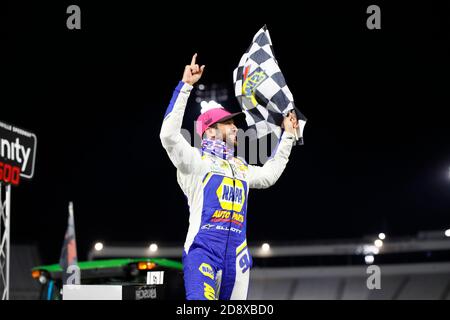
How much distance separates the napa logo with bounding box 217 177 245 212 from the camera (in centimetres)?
420

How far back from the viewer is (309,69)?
68.2 feet

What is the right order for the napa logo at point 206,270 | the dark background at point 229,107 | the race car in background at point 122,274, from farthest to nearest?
the dark background at point 229,107
the race car in background at point 122,274
the napa logo at point 206,270

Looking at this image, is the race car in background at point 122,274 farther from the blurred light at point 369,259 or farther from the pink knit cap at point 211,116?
the blurred light at point 369,259

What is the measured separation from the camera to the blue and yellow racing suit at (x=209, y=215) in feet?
13.0

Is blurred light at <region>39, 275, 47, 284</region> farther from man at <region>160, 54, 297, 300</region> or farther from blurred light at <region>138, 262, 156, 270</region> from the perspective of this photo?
man at <region>160, 54, 297, 300</region>

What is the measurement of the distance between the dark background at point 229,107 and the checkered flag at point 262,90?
30.5ft

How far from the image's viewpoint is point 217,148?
4426mm

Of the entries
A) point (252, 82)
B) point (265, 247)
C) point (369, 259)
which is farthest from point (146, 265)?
point (369, 259)

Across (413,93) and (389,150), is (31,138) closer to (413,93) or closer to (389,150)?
(413,93)

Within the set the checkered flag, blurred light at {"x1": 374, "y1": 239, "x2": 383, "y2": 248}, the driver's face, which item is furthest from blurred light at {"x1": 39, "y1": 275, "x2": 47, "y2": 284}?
blurred light at {"x1": 374, "y1": 239, "x2": 383, "y2": 248}

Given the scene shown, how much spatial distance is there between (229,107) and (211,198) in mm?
21979

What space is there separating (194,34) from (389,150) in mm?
8854

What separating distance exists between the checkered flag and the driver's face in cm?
80

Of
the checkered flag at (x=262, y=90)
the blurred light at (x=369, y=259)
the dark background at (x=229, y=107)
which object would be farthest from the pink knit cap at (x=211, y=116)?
the blurred light at (x=369, y=259)
